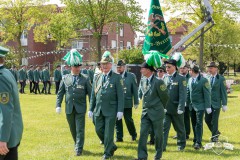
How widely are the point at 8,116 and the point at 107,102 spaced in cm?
355

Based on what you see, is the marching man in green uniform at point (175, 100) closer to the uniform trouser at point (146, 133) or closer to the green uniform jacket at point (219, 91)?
the uniform trouser at point (146, 133)

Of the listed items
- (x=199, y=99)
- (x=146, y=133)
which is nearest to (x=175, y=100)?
(x=199, y=99)

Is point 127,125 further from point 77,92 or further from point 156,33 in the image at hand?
point 156,33

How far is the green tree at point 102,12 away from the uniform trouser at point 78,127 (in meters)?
28.6

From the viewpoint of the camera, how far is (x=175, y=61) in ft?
28.0

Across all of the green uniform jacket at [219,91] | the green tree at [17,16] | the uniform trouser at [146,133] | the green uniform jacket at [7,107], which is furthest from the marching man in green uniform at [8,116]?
the green tree at [17,16]

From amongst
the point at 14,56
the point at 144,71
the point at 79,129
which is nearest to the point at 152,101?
the point at 144,71

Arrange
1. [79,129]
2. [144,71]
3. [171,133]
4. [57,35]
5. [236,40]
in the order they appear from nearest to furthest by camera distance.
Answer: [144,71] < [79,129] < [171,133] < [57,35] < [236,40]

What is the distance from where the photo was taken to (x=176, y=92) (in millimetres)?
8523

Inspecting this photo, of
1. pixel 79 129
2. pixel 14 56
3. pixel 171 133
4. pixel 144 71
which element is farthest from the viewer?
pixel 14 56

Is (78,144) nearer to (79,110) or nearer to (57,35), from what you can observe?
(79,110)

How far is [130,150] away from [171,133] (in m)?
2.61

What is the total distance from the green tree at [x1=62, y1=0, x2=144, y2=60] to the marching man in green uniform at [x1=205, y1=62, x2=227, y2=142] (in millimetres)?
27471

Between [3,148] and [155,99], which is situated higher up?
[155,99]
